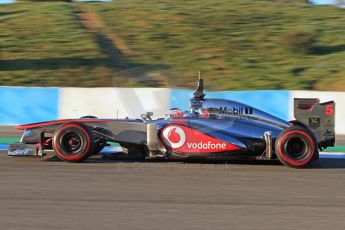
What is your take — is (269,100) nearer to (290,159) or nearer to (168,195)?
(290,159)

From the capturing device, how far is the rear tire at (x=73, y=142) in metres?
8.73

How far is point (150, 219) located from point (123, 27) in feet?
89.0

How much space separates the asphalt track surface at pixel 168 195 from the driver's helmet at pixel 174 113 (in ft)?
2.50

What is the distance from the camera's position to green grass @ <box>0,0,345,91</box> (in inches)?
930

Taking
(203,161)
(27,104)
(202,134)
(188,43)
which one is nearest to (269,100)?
(203,161)

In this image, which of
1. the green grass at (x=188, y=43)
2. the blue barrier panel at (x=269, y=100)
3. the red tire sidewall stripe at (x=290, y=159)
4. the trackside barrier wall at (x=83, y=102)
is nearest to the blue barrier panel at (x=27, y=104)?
the trackside barrier wall at (x=83, y=102)

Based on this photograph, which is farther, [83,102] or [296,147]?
[83,102]

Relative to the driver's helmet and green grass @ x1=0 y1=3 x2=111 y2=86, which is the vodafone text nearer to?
the driver's helmet

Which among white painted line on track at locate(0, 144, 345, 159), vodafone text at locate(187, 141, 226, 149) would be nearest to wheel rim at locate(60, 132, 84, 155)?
white painted line on track at locate(0, 144, 345, 159)

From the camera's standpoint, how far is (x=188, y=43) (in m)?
28.8

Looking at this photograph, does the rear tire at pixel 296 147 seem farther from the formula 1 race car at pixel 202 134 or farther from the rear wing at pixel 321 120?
the rear wing at pixel 321 120

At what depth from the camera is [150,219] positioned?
548 centimetres

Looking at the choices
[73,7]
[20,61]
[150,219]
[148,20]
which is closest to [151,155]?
[150,219]

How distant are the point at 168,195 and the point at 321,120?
11.5 feet
